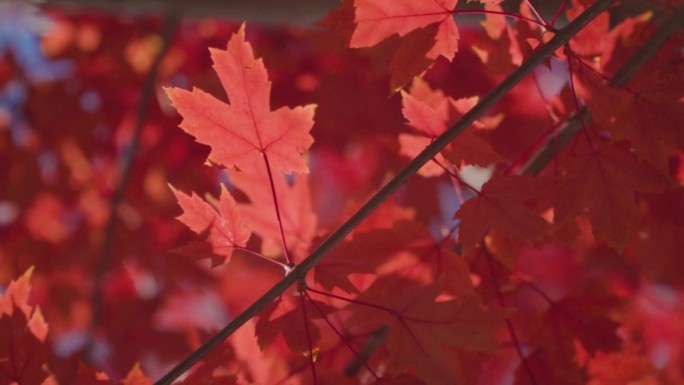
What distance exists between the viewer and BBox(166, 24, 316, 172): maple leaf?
2.83ft

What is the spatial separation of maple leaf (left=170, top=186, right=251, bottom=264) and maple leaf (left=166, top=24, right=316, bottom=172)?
2.2 inches

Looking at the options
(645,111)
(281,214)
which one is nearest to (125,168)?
(281,214)

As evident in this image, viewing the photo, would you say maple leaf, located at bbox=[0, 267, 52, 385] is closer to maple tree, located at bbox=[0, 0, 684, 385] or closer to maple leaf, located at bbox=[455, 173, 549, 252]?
maple tree, located at bbox=[0, 0, 684, 385]

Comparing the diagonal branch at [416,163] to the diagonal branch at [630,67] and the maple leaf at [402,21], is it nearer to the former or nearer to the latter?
the maple leaf at [402,21]

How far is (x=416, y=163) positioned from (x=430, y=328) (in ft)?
0.72

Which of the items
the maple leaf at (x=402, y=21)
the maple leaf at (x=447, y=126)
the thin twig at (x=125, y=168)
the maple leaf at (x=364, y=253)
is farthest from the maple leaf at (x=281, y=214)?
the thin twig at (x=125, y=168)

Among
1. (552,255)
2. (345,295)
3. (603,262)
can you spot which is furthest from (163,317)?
(345,295)

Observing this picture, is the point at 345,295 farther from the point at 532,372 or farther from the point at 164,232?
the point at 164,232

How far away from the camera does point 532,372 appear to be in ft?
3.67

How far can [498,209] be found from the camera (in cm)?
92

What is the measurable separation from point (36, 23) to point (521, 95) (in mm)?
1594

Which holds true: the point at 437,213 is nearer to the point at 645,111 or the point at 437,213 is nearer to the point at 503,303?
the point at 503,303

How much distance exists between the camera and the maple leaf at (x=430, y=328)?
92cm

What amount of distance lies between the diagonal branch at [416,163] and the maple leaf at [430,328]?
4.9 inches
